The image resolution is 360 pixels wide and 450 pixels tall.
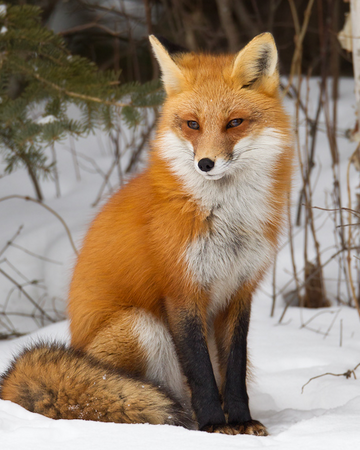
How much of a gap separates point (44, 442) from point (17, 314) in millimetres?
2649

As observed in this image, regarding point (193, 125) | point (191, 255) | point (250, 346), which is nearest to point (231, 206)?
point (191, 255)

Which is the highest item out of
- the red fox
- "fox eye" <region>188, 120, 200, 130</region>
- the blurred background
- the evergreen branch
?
the blurred background

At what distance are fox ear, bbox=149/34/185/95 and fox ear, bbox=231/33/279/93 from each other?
0.82 feet

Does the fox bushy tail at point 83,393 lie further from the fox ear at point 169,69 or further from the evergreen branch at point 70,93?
the evergreen branch at point 70,93

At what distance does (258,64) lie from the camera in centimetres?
230

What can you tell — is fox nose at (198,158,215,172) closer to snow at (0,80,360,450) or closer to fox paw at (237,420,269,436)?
snow at (0,80,360,450)

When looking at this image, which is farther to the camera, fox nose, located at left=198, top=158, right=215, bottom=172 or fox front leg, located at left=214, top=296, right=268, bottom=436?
fox front leg, located at left=214, top=296, right=268, bottom=436

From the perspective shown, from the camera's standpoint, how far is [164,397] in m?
2.09

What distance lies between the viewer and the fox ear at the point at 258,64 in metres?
2.21

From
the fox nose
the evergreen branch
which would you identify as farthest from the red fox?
the evergreen branch

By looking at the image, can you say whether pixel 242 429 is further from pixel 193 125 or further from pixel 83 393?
pixel 193 125

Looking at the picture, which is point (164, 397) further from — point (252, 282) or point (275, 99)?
point (275, 99)

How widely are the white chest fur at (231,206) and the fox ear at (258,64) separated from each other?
0.25 meters

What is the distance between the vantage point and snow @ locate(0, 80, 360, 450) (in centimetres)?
173
